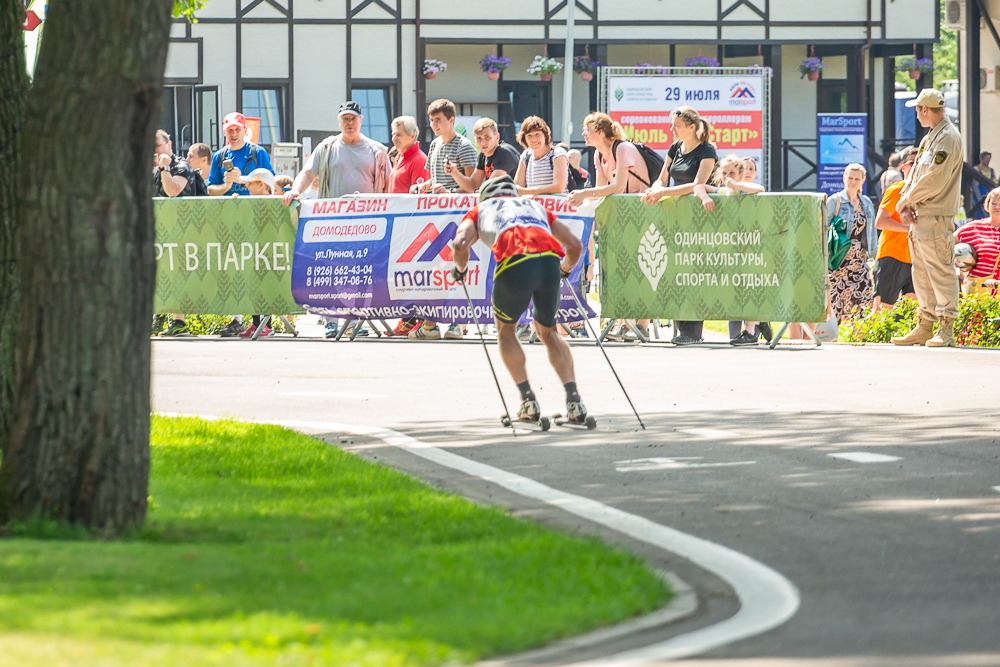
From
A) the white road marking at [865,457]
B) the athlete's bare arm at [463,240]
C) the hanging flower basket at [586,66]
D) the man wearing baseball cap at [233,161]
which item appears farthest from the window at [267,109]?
the white road marking at [865,457]

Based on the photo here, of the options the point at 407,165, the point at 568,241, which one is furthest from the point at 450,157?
the point at 568,241

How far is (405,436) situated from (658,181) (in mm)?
6171

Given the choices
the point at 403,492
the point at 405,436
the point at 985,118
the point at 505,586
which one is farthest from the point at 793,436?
the point at 985,118

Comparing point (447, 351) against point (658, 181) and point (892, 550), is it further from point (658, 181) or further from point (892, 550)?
point (892, 550)

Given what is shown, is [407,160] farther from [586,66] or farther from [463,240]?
Answer: [586,66]

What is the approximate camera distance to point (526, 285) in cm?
897

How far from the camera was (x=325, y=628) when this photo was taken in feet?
13.5

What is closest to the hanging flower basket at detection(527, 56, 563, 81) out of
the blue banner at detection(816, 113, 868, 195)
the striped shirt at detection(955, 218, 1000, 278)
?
the blue banner at detection(816, 113, 868, 195)

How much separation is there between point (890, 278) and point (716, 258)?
2538 mm

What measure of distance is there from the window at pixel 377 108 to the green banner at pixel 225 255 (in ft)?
65.2

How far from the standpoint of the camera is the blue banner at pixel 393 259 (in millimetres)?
14344

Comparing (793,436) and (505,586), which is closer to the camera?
(505,586)

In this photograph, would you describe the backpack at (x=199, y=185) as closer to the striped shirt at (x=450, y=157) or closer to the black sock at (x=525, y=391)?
the striped shirt at (x=450, y=157)

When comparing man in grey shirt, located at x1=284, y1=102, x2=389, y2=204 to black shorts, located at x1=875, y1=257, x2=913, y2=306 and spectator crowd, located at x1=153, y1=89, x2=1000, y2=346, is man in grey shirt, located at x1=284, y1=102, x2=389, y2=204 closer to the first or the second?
spectator crowd, located at x1=153, y1=89, x2=1000, y2=346
